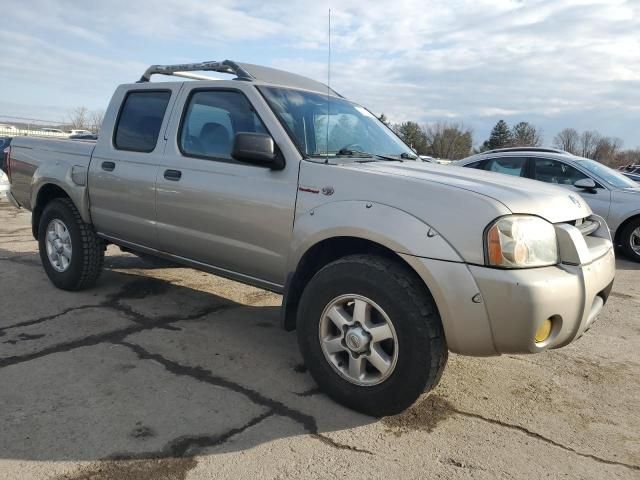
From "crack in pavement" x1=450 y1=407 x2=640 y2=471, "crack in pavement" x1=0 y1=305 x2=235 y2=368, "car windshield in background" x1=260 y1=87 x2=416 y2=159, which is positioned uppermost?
"car windshield in background" x1=260 y1=87 x2=416 y2=159

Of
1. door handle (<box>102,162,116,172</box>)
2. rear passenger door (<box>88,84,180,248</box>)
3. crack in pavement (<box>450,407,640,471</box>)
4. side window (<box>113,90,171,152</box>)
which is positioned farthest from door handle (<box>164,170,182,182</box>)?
crack in pavement (<box>450,407,640,471</box>)

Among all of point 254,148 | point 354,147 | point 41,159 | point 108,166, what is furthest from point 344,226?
point 41,159

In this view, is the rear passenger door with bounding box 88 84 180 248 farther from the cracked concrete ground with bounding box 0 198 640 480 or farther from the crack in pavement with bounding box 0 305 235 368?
the cracked concrete ground with bounding box 0 198 640 480

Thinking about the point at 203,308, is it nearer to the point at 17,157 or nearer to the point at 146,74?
the point at 146,74

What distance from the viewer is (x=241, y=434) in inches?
109

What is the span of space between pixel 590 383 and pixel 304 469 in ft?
7.07

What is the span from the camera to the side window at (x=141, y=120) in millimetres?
4336

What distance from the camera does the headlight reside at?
2572 mm

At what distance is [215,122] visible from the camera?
12.9 ft

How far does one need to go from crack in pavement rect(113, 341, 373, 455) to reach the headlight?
1.16 metres

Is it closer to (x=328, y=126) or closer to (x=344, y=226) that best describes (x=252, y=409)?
(x=344, y=226)

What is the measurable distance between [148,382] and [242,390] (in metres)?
0.58

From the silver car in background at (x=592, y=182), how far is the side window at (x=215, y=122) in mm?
4624

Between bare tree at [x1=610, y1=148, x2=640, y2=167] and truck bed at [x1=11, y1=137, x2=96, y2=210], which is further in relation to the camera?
bare tree at [x1=610, y1=148, x2=640, y2=167]
